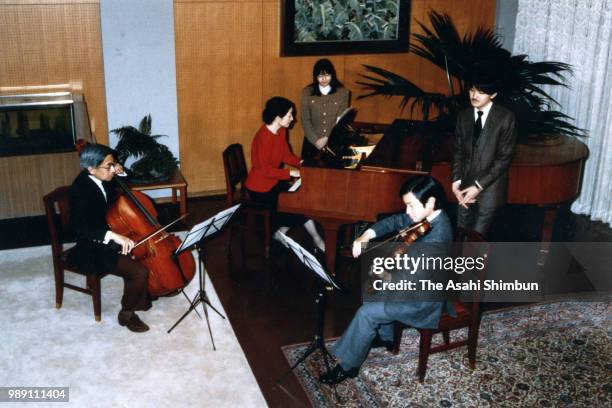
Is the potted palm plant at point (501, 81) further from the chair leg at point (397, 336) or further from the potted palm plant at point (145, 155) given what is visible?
the potted palm plant at point (145, 155)

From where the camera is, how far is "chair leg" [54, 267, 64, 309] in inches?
185

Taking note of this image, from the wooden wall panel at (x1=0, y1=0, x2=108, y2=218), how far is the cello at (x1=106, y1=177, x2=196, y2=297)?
1.81m

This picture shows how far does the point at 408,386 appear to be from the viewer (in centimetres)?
403

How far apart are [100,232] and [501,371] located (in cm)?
251

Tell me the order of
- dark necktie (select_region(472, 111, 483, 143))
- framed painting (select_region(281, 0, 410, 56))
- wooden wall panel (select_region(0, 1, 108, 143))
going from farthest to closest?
framed painting (select_region(281, 0, 410, 56))
wooden wall panel (select_region(0, 1, 108, 143))
dark necktie (select_region(472, 111, 483, 143))

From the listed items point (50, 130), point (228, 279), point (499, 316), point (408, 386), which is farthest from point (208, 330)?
point (50, 130)

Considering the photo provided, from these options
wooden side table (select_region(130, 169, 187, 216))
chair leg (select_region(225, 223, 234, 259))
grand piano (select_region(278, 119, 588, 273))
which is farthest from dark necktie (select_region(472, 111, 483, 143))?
wooden side table (select_region(130, 169, 187, 216))

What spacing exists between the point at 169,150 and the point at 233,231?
3.57 ft

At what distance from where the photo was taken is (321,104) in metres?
5.98

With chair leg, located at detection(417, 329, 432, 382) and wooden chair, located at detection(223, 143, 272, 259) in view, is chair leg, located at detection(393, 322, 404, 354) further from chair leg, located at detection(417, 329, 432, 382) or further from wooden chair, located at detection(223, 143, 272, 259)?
wooden chair, located at detection(223, 143, 272, 259)

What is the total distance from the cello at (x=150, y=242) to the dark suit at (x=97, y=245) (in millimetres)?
71

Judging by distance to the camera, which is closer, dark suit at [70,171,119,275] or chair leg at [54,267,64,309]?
dark suit at [70,171,119,275]

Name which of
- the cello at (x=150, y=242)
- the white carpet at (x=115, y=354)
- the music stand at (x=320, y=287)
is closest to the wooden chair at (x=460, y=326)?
the music stand at (x=320, y=287)

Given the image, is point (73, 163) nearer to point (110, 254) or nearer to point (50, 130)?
point (50, 130)
